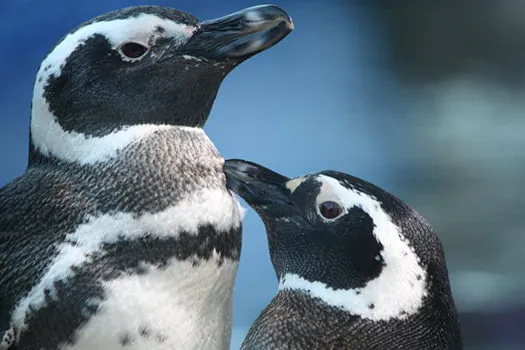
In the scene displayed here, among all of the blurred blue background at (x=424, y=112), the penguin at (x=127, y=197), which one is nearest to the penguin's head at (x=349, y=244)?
the penguin at (x=127, y=197)

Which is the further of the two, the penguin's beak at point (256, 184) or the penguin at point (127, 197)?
the penguin's beak at point (256, 184)

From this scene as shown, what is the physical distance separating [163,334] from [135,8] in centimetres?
43

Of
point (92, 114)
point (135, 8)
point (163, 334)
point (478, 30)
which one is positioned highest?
point (478, 30)

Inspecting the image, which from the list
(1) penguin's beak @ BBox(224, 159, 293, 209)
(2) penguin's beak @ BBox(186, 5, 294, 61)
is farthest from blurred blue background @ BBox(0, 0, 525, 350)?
(2) penguin's beak @ BBox(186, 5, 294, 61)

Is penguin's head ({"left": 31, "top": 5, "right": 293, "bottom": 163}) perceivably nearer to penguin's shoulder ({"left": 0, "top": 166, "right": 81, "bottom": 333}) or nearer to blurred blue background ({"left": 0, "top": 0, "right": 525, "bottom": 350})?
penguin's shoulder ({"left": 0, "top": 166, "right": 81, "bottom": 333})

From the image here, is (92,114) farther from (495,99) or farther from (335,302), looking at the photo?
(495,99)

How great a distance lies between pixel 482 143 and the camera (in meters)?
2.33

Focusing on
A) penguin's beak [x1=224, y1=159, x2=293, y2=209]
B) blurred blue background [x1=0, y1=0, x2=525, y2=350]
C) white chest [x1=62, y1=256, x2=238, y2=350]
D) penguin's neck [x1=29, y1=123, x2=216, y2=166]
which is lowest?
white chest [x1=62, y1=256, x2=238, y2=350]

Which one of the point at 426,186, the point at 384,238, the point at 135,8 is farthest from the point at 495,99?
the point at 135,8

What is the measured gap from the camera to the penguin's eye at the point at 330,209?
3.84 feet

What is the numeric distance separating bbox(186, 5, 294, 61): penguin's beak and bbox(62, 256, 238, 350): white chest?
0.90 ft

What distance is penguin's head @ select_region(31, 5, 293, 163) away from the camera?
3.50 ft

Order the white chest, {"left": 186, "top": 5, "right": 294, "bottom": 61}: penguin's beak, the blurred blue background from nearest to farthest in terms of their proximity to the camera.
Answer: the white chest
{"left": 186, "top": 5, "right": 294, "bottom": 61}: penguin's beak
the blurred blue background

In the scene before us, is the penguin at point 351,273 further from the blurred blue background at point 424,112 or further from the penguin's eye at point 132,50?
the blurred blue background at point 424,112
